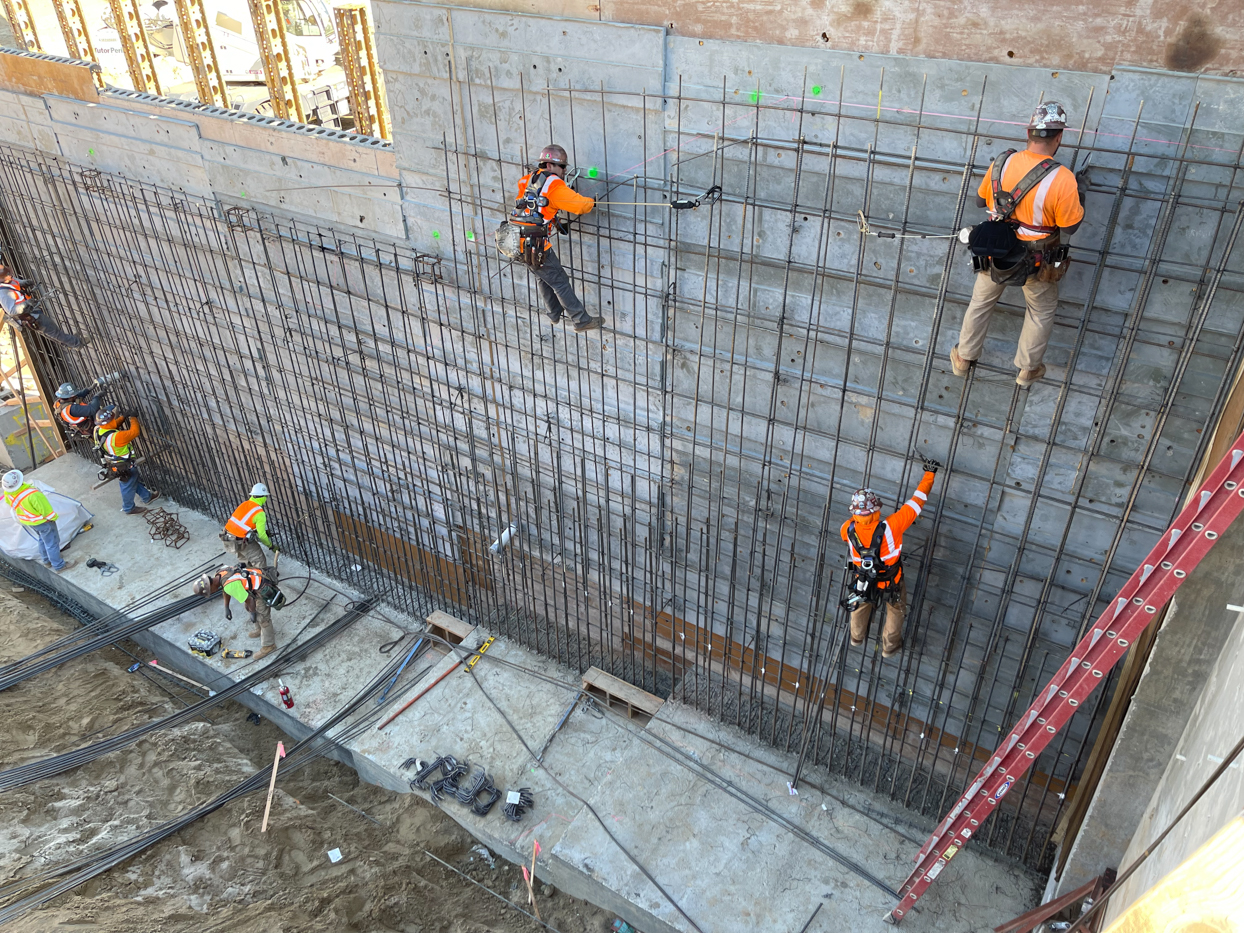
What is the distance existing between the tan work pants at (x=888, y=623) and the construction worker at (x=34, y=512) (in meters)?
9.50

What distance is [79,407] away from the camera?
38.2ft

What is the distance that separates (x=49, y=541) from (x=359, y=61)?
796 centimetres

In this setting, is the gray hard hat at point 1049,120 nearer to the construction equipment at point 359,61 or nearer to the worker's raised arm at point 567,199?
the worker's raised arm at point 567,199

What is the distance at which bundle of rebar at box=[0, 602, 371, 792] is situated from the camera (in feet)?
26.6

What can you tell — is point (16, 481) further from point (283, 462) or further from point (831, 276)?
point (831, 276)

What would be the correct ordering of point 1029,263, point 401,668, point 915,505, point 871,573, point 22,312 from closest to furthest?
point 1029,263 → point 915,505 → point 871,573 → point 401,668 → point 22,312

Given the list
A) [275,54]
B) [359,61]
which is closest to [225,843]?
[275,54]

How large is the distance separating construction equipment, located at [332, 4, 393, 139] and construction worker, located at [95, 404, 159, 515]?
17.2 feet

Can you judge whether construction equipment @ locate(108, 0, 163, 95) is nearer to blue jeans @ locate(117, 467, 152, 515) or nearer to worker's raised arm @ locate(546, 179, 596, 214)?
blue jeans @ locate(117, 467, 152, 515)

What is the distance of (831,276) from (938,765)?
4.29m

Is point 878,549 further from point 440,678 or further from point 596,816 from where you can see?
point 440,678

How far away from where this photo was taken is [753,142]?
5.57 m

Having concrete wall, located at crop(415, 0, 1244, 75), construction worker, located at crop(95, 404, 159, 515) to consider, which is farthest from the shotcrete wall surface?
construction worker, located at crop(95, 404, 159, 515)

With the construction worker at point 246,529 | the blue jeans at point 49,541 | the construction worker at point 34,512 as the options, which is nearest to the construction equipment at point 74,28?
the construction worker at point 34,512
